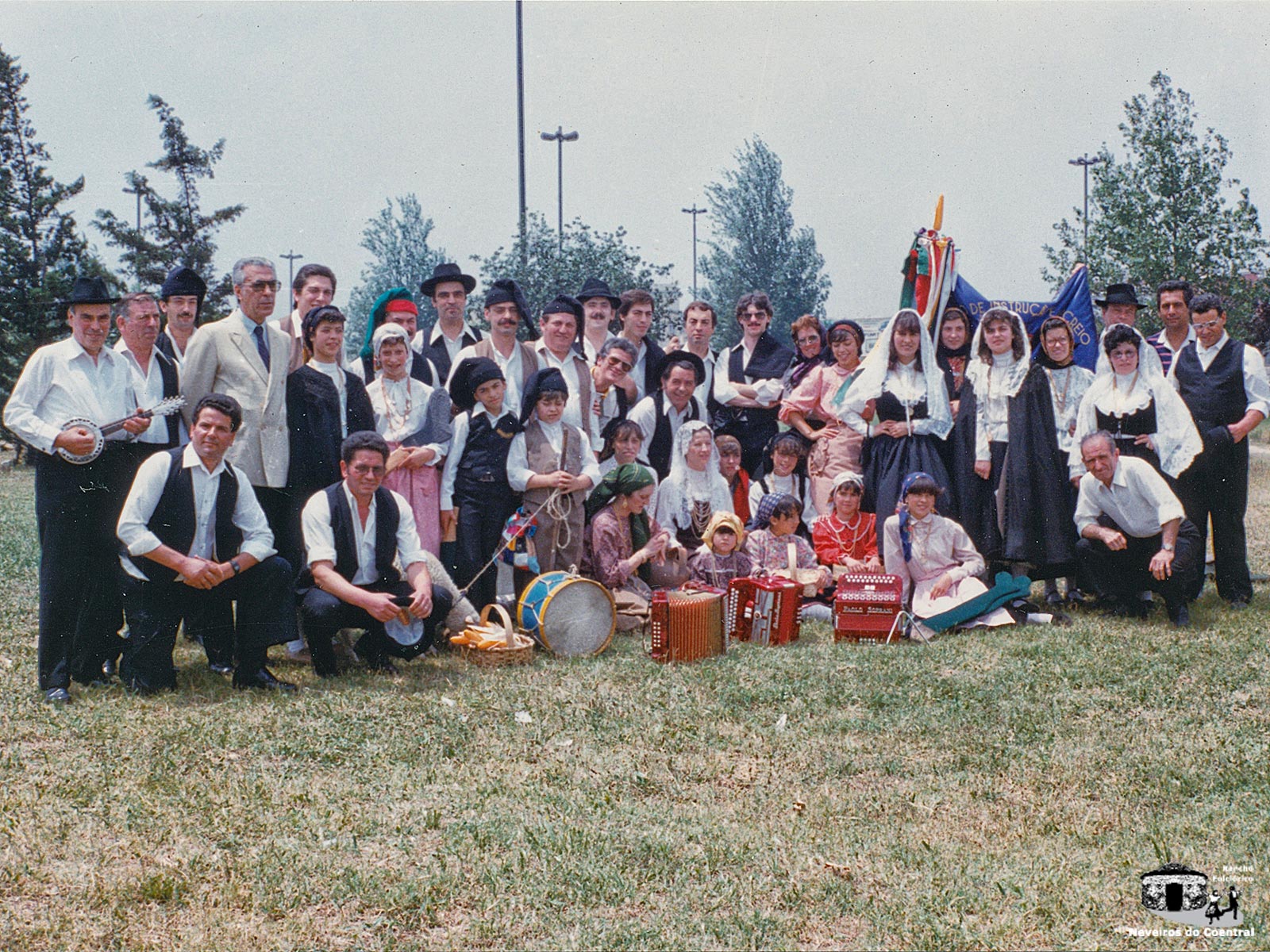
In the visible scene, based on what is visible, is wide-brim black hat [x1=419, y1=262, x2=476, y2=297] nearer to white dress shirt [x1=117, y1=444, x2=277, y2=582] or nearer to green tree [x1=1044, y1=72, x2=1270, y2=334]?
white dress shirt [x1=117, y1=444, x2=277, y2=582]

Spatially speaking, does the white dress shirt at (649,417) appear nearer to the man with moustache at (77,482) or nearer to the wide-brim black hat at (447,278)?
the wide-brim black hat at (447,278)

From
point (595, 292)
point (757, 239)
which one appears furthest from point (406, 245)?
point (595, 292)

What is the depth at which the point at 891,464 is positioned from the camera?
7.43 meters

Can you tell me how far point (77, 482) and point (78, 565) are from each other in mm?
392

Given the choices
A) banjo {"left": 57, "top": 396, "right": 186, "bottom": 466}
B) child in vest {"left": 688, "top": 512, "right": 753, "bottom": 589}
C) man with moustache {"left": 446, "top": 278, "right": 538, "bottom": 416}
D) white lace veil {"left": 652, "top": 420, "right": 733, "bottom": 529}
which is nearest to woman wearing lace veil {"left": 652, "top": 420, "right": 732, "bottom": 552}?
white lace veil {"left": 652, "top": 420, "right": 733, "bottom": 529}

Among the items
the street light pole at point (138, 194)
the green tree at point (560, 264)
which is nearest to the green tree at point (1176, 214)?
the green tree at point (560, 264)

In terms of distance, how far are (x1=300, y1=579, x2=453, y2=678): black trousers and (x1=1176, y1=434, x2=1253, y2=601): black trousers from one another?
4.68m

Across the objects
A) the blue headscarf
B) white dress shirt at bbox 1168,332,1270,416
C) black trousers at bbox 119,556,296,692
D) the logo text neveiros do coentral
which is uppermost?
white dress shirt at bbox 1168,332,1270,416

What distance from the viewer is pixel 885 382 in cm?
750

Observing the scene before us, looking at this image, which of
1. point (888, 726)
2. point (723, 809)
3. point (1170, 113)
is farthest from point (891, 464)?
point (1170, 113)

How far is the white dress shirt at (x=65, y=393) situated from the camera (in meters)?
5.28

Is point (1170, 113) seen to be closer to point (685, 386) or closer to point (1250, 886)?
point (685, 386)

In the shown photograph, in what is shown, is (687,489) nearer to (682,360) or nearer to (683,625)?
(682,360)

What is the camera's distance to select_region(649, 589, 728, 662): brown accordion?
19.8ft
